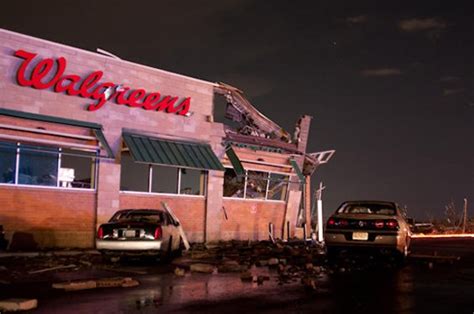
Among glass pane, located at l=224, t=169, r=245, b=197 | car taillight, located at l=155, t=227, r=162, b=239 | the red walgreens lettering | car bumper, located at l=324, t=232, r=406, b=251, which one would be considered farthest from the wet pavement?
glass pane, located at l=224, t=169, r=245, b=197

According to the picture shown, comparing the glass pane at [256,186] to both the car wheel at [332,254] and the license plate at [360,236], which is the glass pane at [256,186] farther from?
the license plate at [360,236]

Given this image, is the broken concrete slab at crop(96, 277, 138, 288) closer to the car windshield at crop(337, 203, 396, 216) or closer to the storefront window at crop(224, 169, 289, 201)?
the car windshield at crop(337, 203, 396, 216)

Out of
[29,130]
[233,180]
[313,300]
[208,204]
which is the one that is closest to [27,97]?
[29,130]

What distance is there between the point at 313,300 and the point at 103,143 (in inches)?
546

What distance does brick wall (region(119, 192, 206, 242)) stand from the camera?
23984mm

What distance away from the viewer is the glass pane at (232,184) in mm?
29094

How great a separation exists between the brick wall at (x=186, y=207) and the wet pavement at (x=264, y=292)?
8.93 m

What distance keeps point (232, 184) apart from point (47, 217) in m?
10.5

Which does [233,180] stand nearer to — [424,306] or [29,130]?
[29,130]

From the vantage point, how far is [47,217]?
20.7m

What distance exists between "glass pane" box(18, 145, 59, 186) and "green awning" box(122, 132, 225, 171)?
280 centimetres

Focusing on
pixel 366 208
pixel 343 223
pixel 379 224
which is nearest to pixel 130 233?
pixel 343 223

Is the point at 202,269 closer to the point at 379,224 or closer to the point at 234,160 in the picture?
the point at 379,224

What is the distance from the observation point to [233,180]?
29234 mm
